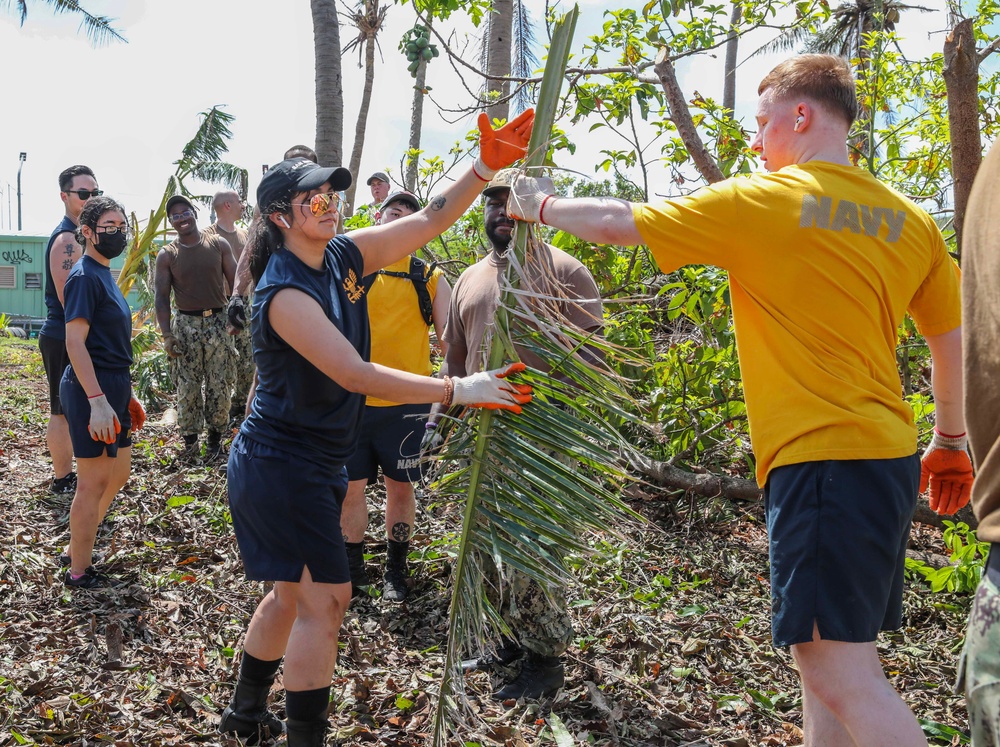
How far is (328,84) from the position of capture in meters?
7.73

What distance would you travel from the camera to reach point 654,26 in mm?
4957

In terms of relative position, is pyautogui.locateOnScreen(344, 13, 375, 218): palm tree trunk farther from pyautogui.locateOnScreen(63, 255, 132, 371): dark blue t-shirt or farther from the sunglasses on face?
the sunglasses on face

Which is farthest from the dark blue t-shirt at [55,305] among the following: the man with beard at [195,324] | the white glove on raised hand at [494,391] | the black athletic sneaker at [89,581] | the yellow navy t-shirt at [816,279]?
the yellow navy t-shirt at [816,279]

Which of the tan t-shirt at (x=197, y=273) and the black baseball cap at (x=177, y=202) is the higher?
the black baseball cap at (x=177, y=202)

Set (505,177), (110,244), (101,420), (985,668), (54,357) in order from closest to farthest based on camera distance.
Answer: (985,668), (505,177), (101,420), (110,244), (54,357)

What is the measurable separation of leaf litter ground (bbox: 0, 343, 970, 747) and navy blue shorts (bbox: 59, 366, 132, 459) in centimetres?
85

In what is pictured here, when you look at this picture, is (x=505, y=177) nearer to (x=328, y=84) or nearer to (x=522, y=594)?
(x=522, y=594)

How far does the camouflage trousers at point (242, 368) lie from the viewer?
7.33 metres

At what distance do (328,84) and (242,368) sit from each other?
287cm

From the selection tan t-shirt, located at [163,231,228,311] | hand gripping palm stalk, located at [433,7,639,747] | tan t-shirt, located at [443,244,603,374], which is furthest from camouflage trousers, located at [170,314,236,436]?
hand gripping palm stalk, located at [433,7,639,747]

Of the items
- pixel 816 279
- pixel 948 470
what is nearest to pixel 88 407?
pixel 816 279

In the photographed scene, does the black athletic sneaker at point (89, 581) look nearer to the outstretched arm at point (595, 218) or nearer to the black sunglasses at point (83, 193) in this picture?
the black sunglasses at point (83, 193)

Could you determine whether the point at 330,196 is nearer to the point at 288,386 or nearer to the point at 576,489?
the point at 288,386

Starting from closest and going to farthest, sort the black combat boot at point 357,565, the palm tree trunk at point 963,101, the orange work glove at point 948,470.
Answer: the orange work glove at point 948,470 → the palm tree trunk at point 963,101 → the black combat boot at point 357,565
